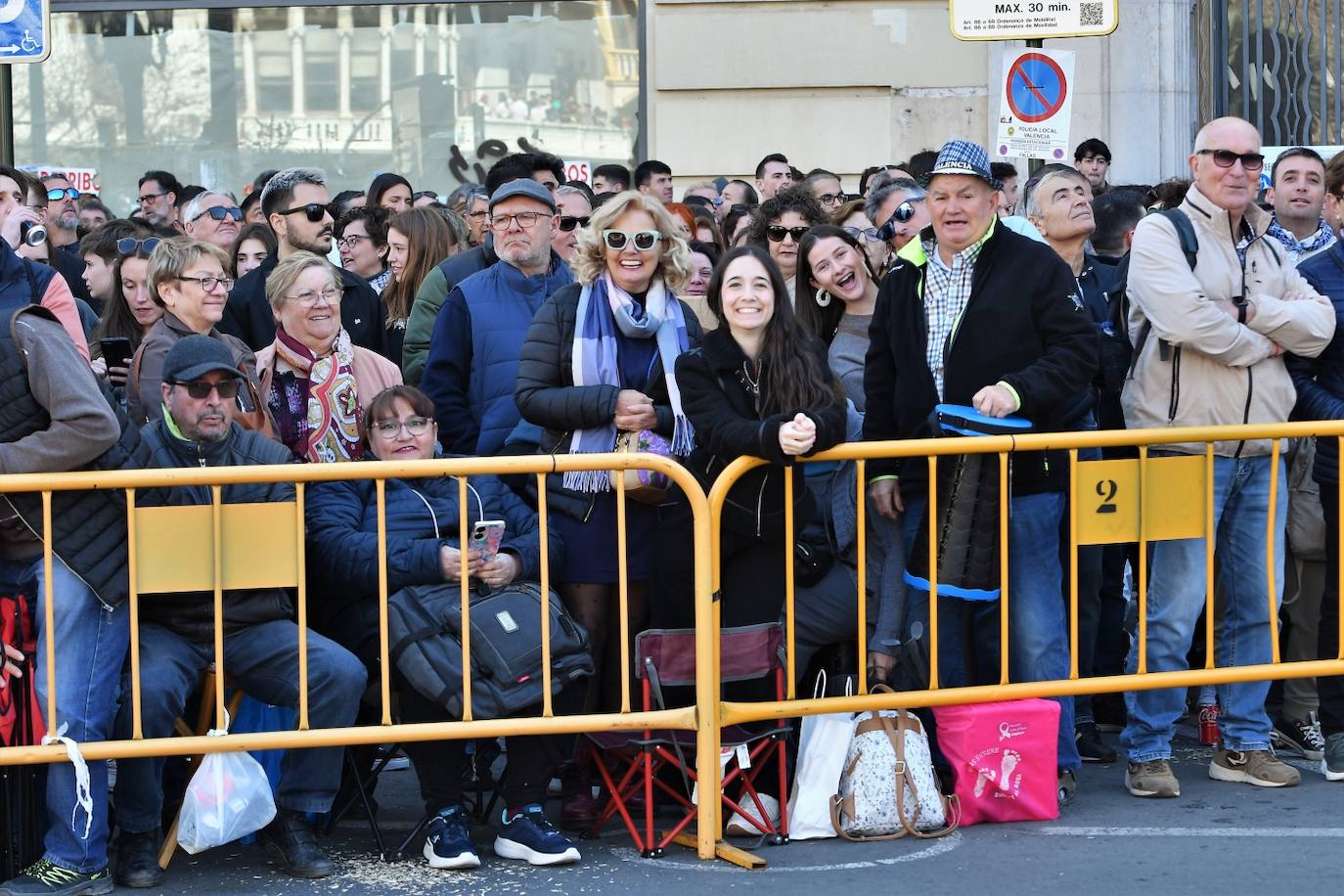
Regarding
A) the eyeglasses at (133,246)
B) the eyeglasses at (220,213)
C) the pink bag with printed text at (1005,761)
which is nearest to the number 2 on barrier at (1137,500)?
the pink bag with printed text at (1005,761)

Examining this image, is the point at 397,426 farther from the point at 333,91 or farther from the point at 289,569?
the point at 333,91

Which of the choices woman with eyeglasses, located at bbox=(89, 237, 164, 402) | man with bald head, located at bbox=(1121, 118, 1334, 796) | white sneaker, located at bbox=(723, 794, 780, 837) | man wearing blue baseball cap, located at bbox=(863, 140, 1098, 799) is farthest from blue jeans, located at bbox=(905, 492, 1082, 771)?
woman with eyeglasses, located at bbox=(89, 237, 164, 402)

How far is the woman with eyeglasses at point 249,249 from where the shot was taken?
9.02 m

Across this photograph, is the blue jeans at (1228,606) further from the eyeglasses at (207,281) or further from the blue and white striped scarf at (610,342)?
the eyeglasses at (207,281)

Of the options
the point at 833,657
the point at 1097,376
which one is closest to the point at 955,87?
the point at 1097,376

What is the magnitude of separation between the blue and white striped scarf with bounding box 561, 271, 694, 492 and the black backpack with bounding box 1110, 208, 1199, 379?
5.34ft

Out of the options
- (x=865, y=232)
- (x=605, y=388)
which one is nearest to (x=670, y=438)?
(x=605, y=388)

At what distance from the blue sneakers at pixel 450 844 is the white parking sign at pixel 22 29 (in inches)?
191

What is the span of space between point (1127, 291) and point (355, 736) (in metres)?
3.18

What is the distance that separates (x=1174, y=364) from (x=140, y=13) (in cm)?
1133

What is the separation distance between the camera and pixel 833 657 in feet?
22.3

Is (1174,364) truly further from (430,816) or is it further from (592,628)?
(430,816)

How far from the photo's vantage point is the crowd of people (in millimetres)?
6074

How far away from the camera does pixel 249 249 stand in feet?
29.6
